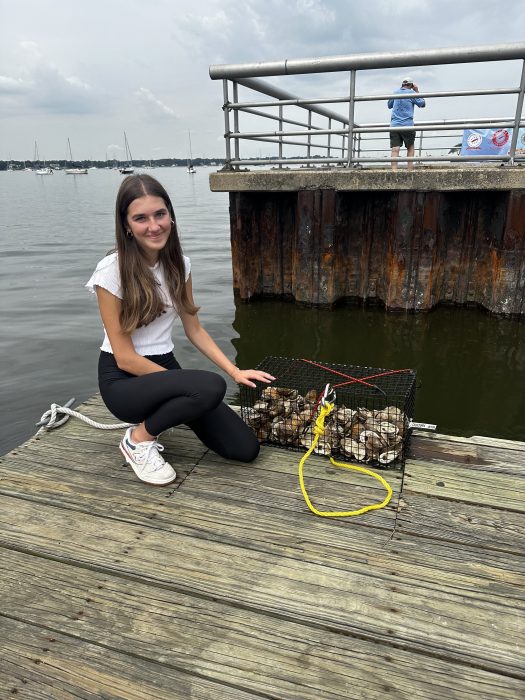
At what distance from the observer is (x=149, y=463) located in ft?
9.96

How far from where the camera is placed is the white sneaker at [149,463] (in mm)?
3002

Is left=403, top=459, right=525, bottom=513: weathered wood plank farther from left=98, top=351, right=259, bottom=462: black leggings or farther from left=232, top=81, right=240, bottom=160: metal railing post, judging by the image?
left=232, top=81, right=240, bottom=160: metal railing post

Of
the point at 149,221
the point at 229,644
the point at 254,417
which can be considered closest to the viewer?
the point at 229,644

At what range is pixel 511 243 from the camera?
7.25m

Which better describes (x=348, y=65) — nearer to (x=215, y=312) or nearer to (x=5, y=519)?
(x=215, y=312)

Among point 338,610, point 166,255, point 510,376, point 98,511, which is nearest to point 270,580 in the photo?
point 338,610

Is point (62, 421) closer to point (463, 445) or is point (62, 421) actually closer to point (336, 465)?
point (336, 465)

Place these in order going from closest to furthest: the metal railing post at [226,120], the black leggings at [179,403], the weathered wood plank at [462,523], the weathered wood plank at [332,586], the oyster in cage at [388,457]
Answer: the weathered wood plank at [332,586] < the weathered wood plank at [462,523] < the black leggings at [179,403] < the oyster in cage at [388,457] < the metal railing post at [226,120]

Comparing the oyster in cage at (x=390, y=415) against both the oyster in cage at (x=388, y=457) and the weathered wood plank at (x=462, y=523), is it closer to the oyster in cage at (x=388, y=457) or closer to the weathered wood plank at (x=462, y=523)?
the oyster in cage at (x=388, y=457)

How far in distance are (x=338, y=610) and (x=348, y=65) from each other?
6.90 meters

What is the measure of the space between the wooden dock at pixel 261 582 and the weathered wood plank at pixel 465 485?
→ 1 centimetres

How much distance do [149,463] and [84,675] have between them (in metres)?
1.31

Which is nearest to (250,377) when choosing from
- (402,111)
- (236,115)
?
(236,115)

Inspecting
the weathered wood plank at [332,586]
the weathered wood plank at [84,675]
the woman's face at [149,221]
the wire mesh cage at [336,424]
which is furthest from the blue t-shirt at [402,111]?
the weathered wood plank at [84,675]
